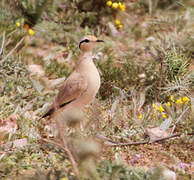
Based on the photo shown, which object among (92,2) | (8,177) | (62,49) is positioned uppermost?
(92,2)

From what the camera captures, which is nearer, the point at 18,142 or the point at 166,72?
the point at 18,142

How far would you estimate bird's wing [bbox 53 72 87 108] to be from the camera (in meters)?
3.16

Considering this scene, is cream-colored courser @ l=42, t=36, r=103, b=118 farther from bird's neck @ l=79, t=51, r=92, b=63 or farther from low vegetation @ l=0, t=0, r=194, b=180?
low vegetation @ l=0, t=0, r=194, b=180

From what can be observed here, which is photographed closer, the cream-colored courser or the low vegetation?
the low vegetation

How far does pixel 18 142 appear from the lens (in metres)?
2.86

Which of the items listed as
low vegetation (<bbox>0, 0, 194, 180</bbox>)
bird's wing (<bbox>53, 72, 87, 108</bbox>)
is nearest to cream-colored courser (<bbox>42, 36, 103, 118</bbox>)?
bird's wing (<bbox>53, 72, 87, 108</bbox>)

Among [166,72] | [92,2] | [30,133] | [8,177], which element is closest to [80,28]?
[92,2]

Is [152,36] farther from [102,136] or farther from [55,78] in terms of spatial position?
[102,136]

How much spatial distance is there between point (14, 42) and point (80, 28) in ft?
3.81

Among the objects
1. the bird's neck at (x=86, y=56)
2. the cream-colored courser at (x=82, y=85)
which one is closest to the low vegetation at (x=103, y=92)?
the cream-colored courser at (x=82, y=85)

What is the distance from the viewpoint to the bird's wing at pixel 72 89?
10.4 ft

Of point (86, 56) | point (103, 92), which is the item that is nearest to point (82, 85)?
point (86, 56)

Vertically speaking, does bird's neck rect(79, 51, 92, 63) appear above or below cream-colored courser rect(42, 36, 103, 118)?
above

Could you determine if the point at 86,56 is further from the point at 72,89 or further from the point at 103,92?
the point at 103,92
